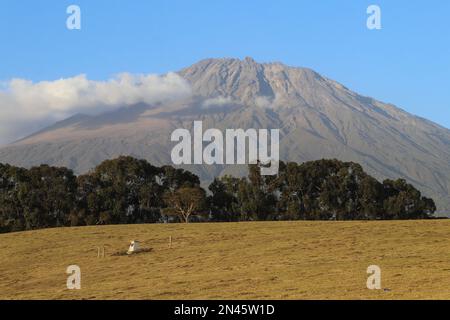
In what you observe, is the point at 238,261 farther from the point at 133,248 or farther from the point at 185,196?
the point at 185,196

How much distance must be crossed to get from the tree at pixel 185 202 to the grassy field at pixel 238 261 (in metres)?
28.9

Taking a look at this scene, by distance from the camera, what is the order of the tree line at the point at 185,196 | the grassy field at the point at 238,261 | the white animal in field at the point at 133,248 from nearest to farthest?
the grassy field at the point at 238,261 < the white animal in field at the point at 133,248 < the tree line at the point at 185,196

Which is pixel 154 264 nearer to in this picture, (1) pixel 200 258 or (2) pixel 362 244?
(1) pixel 200 258

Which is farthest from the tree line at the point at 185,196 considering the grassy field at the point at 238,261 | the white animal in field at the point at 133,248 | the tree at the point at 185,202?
the white animal in field at the point at 133,248

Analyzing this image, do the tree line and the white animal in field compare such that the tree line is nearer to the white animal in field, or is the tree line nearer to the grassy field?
the grassy field

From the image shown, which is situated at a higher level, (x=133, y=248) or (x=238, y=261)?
(x=133, y=248)

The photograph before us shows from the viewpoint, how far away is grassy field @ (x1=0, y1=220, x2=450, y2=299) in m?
32.0

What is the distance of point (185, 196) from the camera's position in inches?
3846

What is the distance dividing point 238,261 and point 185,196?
54.8m

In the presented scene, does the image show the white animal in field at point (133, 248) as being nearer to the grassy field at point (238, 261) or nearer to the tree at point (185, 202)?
the grassy field at point (238, 261)

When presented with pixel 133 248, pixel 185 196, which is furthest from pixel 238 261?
pixel 185 196

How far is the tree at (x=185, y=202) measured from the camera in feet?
319

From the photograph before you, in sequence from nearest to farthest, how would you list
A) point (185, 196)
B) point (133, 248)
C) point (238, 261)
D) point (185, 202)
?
point (238, 261)
point (133, 248)
point (185, 196)
point (185, 202)
